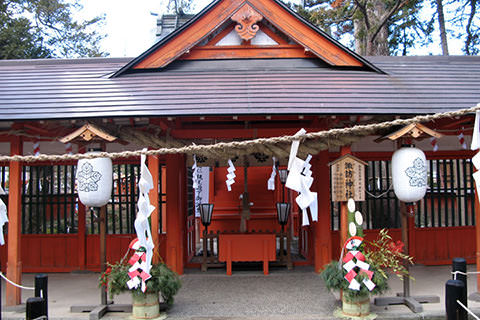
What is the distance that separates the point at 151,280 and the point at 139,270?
235 mm

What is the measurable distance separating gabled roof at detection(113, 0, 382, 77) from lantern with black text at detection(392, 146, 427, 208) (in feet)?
8.12

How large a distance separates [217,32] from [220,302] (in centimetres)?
521

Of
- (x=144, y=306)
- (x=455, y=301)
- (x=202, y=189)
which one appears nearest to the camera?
(x=455, y=301)

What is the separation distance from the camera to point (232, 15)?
7.50 m

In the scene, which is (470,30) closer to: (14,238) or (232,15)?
(232,15)

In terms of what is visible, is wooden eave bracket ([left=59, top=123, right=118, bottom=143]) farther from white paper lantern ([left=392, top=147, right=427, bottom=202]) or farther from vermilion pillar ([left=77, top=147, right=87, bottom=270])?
white paper lantern ([left=392, top=147, right=427, bottom=202])

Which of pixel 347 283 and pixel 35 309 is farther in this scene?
pixel 347 283

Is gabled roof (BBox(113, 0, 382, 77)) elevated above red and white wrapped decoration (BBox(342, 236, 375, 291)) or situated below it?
above

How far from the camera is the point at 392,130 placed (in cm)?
634

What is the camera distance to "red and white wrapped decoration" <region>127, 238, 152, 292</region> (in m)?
5.43

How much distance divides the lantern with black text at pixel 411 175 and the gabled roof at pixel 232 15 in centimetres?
247

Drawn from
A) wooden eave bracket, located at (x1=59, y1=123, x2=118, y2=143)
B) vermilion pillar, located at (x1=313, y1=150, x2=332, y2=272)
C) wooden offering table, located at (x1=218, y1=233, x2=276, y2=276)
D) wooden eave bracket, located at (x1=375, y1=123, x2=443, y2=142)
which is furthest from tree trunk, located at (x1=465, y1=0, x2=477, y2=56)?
wooden eave bracket, located at (x1=59, y1=123, x2=118, y2=143)

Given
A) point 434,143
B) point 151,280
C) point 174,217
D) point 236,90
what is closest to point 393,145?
point 434,143

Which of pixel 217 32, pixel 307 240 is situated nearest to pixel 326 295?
pixel 307 240
